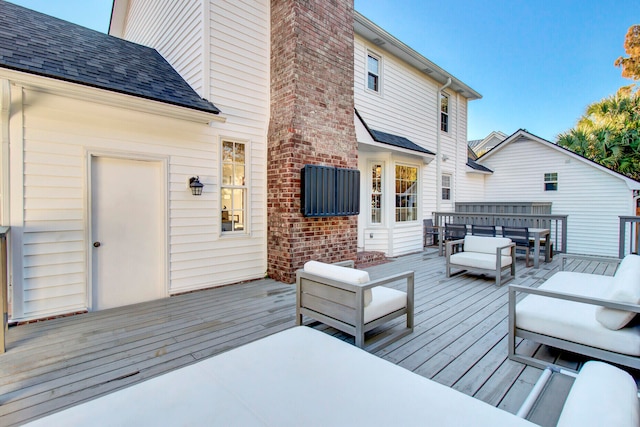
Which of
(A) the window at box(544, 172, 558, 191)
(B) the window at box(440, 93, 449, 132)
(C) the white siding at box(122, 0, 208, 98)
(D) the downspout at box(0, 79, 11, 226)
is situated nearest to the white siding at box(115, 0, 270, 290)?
(C) the white siding at box(122, 0, 208, 98)

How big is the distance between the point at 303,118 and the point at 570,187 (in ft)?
36.0

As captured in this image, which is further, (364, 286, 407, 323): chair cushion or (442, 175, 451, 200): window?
(442, 175, 451, 200): window

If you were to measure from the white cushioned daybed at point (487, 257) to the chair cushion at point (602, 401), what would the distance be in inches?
171

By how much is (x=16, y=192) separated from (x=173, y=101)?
217 centimetres

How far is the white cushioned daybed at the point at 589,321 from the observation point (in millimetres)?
2367

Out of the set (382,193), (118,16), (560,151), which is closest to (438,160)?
(382,193)

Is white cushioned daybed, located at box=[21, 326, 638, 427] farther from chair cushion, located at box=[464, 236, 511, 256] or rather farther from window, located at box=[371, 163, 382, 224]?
window, located at box=[371, 163, 382, 224]

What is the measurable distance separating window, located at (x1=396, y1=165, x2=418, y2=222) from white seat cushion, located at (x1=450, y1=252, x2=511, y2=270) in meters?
2.81

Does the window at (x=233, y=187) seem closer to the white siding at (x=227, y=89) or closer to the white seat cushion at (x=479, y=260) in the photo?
the white siding at (x=227, y=89)

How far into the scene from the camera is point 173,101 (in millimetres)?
4391

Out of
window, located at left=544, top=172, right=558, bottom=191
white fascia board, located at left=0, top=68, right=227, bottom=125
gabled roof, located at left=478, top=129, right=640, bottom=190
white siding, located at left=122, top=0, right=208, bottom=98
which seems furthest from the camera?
window, located at left=544, top=172, right=558, bottom=191

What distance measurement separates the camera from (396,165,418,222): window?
864 centimetres

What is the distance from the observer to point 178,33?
5.86 m

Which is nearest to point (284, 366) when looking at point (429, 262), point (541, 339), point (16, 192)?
point (541, 339)
